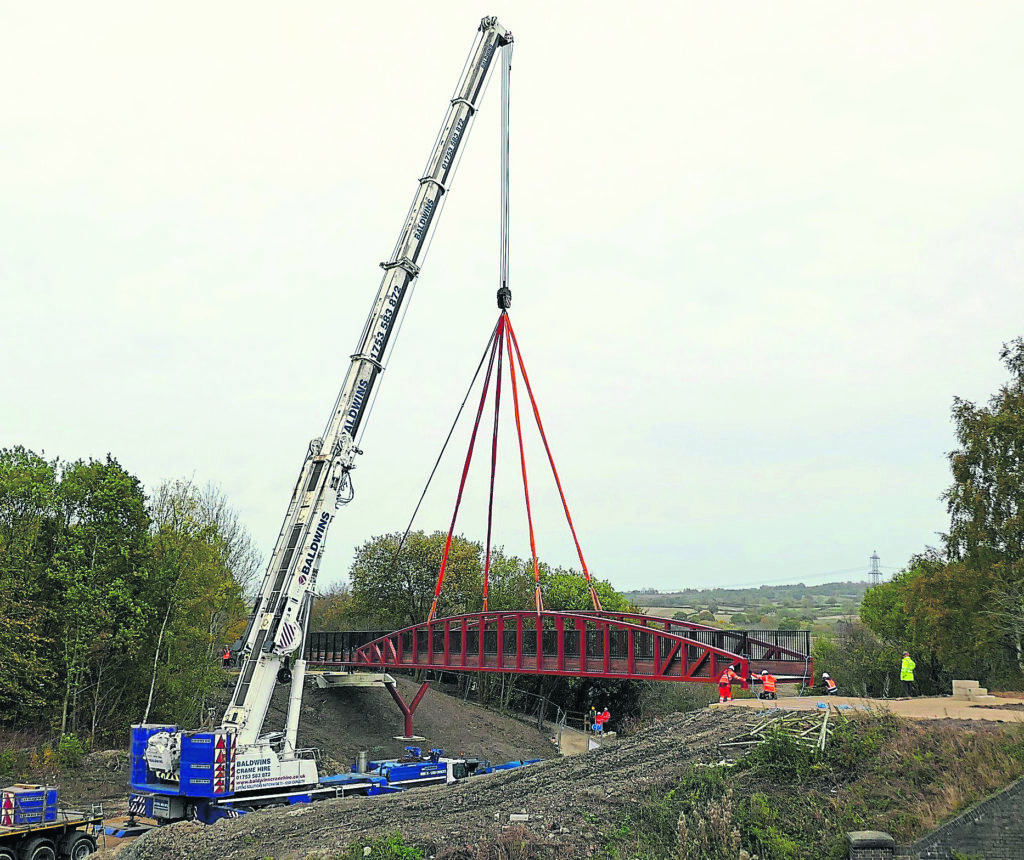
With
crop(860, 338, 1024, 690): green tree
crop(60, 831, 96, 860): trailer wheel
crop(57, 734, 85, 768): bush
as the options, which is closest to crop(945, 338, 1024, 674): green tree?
crop(860, 338, 1024, 690): green tree

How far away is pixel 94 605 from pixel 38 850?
15266 mm

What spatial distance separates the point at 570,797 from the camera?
17594 mm

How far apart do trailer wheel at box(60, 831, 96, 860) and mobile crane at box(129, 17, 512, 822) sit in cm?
240

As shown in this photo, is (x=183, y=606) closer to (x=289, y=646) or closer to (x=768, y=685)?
(x=289, y=646)

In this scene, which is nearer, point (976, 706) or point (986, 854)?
point (986, 854)

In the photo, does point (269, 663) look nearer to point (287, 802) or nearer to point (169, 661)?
point (287, 802)

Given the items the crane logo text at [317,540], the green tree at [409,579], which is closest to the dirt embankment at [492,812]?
the crane logo text at [317,540]

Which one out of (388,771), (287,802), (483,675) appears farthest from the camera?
(483,675)

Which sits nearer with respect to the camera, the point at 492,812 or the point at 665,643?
the point at 492,812

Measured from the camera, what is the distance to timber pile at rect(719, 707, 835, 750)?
1703 centimetres

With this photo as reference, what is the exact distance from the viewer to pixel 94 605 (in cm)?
3409

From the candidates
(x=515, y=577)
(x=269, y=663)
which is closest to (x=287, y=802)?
(x=269, y=663)

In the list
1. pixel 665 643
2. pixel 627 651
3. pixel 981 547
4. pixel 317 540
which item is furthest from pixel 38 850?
pixel 981 547

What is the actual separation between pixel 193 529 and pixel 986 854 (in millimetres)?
34857
